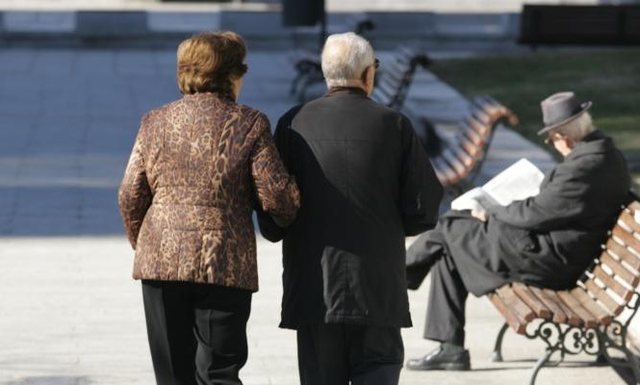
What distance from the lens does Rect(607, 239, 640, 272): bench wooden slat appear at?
715 cm

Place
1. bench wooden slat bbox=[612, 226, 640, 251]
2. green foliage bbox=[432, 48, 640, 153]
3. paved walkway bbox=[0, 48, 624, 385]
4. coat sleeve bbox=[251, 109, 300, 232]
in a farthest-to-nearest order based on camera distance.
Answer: green foliage bbox=[432, 48, 640, 153], paved walkway bbox=[0, 48, 624, 385], bench wooden slat bbox=[612, 226, 640, 251], coat sleeve bbox=[251, 109, 300, 232]

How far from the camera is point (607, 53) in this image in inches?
888

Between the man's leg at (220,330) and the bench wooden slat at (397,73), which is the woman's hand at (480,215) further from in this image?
the bench wooden slat at (397,73)

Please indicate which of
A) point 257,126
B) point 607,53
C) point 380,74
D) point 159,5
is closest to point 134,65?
point 380,74

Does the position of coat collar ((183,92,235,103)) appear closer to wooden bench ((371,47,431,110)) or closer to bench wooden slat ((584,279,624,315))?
bench wooden slat ((584,279,624,315))

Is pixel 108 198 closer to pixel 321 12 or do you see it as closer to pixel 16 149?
pixel 16 149

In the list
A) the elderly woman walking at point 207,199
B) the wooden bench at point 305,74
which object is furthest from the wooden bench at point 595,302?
the wooden bench at point 305,74

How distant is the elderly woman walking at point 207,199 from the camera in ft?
18.6

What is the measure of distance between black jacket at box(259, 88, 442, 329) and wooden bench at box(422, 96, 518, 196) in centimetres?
525

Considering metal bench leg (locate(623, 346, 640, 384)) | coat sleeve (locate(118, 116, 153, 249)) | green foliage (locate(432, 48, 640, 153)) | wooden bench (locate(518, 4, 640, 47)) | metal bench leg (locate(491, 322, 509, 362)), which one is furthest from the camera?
wooden bench (locate(518, 4, 640, 47))

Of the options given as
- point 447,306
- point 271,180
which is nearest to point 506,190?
point 447,306

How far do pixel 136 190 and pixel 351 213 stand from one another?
2.45 ft

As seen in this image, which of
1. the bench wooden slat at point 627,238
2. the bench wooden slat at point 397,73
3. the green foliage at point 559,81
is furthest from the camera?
the green foliage at point 559,81

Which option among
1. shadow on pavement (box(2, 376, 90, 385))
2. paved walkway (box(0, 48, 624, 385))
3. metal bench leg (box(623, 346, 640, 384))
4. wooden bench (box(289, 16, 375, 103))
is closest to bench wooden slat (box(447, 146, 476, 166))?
Answer: paved walkway (box(0, 48, 624, 385))
